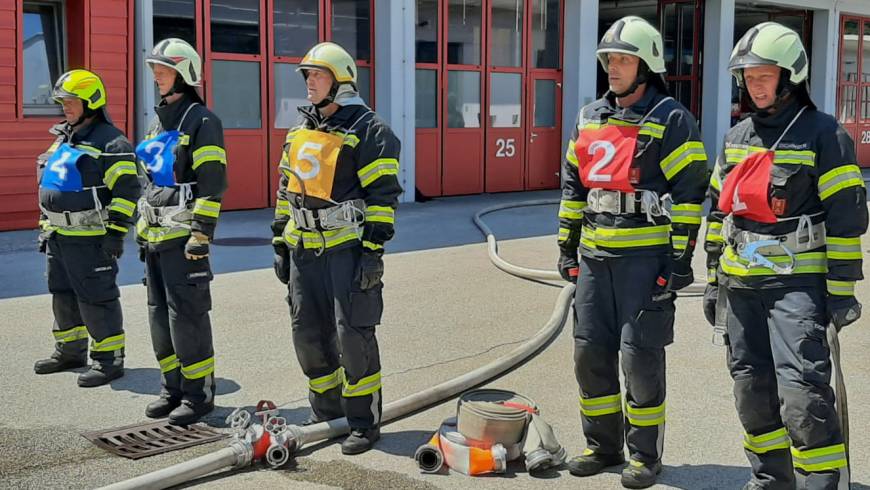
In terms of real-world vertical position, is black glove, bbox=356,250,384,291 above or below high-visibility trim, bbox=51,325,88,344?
above

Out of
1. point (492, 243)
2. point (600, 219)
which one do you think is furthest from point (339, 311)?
point (492, 243)

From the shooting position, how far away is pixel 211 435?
5.43 m

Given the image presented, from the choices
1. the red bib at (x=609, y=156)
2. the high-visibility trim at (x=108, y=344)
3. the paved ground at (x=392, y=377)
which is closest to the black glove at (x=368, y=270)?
the paved ground at (x=392, y=377)

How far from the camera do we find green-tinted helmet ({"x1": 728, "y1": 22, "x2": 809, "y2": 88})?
4109 millimetres

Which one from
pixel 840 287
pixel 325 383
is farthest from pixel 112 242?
pixel 840 287

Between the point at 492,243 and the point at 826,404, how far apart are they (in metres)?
7.45

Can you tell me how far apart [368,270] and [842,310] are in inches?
88.4

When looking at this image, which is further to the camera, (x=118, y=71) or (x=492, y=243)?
(x=118, y=71)

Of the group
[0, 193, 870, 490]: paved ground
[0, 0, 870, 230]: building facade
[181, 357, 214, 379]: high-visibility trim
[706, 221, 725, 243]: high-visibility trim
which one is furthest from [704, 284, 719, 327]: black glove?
[0, 0, 870, 230]: building facade

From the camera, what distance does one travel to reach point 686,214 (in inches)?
179

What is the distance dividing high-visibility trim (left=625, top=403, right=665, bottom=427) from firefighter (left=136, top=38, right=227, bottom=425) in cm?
249

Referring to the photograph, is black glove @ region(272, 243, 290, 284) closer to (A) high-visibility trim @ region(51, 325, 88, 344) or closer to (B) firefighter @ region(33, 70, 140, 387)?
(B) firefighter @ region(33, 70, 140, 387)

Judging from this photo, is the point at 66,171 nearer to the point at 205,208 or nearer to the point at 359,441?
the point at 205,208

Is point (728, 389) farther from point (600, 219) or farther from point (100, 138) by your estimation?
point (100, 138)
